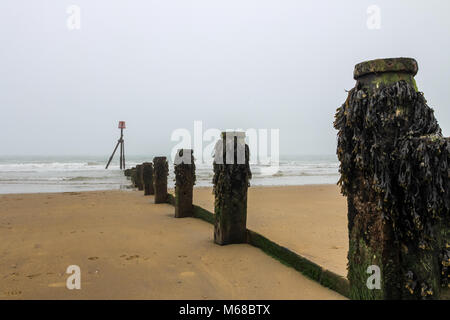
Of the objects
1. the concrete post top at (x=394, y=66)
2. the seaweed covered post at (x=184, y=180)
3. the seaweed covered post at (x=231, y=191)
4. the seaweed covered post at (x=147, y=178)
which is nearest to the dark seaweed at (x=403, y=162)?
the concrete post top at (x=394, y=66)

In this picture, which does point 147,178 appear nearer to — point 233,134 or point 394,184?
point 233,134

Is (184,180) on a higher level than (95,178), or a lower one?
higher

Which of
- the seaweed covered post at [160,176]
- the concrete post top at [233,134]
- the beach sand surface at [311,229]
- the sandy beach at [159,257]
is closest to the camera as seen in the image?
the sandy beach at [159,257]

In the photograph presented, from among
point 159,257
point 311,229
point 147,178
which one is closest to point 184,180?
point 159,257

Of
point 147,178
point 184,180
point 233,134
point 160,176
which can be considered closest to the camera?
point 233,134

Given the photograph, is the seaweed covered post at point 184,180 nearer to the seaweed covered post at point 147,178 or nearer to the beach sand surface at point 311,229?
the beach sand surface at point 311,229

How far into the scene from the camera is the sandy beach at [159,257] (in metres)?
3.74

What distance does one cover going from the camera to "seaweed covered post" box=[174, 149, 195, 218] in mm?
7941

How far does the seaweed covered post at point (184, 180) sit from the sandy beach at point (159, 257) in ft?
1.27

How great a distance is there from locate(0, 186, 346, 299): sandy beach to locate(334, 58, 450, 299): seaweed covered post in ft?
4.22

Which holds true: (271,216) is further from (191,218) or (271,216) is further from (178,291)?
(178,291)

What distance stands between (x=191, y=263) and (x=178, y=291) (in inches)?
39.4

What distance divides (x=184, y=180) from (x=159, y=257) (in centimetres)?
316

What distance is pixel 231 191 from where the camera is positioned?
→ 5.31 m
